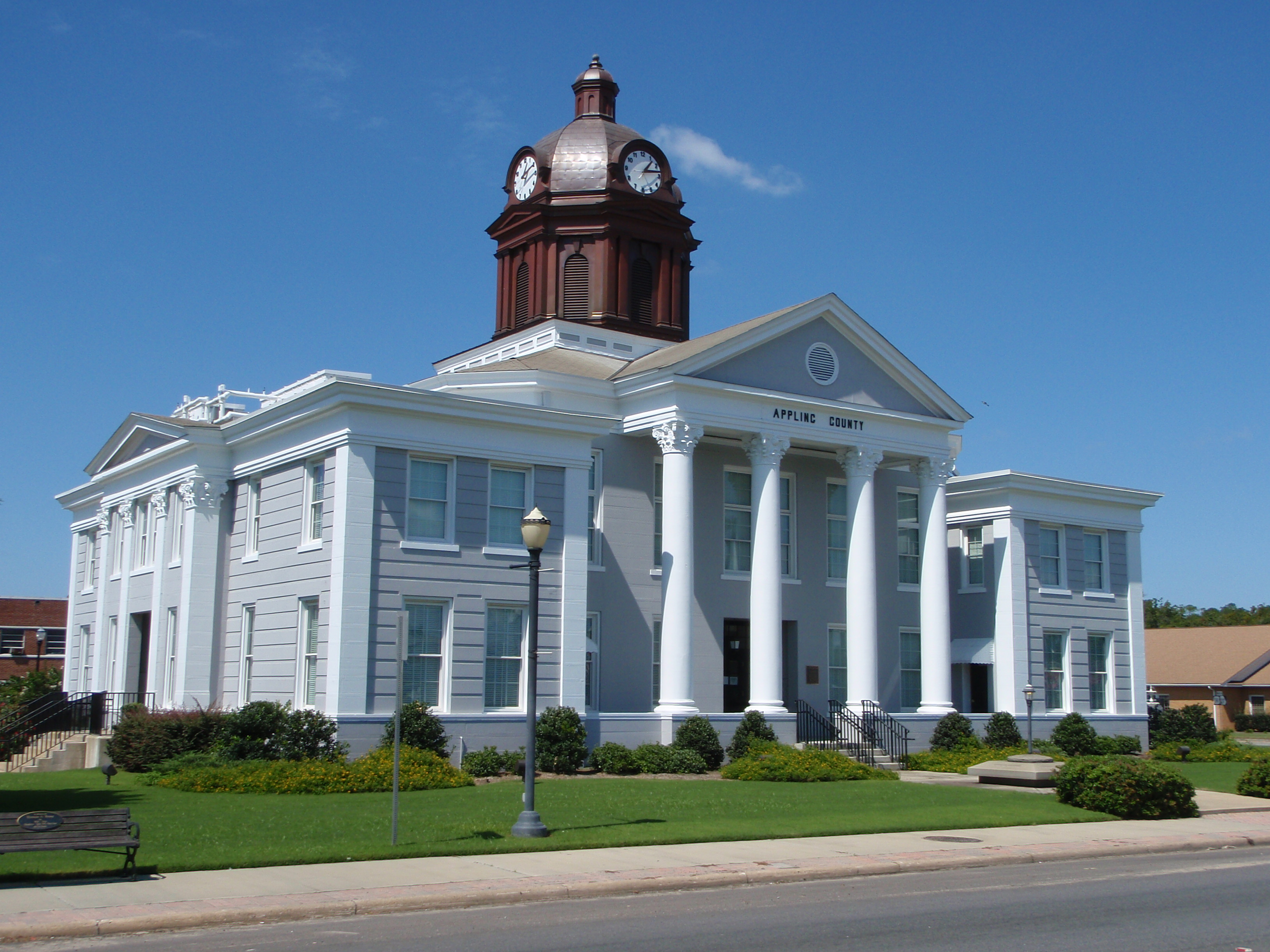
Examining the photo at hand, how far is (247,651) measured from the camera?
99.8 ft

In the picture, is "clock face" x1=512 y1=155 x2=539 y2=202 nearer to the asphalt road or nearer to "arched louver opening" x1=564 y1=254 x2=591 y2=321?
"arched louver opening" x1=564 y1=254 x2=591 y2=321

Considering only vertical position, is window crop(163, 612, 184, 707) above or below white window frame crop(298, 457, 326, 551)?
below

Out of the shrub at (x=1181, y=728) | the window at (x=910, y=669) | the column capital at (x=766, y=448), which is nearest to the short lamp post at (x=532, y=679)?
the column capital at (x=766, y=448)

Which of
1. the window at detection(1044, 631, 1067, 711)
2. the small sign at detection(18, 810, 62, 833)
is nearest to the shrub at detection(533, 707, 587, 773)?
the small sign at detection(18, 810, 62, 833)

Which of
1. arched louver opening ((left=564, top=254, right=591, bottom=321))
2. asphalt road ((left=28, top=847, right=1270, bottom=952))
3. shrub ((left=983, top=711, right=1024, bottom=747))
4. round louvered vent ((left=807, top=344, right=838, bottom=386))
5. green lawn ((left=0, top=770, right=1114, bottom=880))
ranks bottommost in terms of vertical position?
asphalt road ((left=28, top=847, right=1270, bottom=952))

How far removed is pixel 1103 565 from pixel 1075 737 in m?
6.40

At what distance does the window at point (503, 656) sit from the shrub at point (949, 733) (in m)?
11.6

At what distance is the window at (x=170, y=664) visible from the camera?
3192 cm

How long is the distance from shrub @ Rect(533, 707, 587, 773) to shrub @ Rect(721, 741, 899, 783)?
3181 millimetres

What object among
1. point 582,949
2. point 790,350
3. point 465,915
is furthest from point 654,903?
point 790,350

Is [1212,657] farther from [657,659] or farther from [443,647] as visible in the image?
[443,647]

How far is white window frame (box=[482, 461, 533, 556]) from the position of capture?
2827cm

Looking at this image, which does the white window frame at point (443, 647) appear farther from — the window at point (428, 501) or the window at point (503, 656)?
the window at point (428, 501)

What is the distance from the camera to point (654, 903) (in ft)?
44.2
